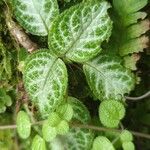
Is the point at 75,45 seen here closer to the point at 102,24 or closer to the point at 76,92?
the point at 102,24

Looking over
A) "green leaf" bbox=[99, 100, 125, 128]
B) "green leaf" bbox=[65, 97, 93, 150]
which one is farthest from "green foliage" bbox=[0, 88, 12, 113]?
"green leaf" bbox=[99, 100, 125, 128]

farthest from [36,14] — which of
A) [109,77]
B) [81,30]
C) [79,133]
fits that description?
[79,133]

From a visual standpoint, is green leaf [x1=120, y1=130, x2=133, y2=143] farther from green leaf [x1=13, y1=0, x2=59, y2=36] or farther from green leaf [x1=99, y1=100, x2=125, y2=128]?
green leaf [x1=13, y1=0, x2=59, y2=36]

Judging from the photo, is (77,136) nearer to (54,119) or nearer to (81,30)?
(54,119)

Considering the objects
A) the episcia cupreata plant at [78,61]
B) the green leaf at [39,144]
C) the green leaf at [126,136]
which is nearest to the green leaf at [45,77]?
the episcia cupreata plant at [78,61]

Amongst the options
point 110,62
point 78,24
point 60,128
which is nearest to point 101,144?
point 60,128

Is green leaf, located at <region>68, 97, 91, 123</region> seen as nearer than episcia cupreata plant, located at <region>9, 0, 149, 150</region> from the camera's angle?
No

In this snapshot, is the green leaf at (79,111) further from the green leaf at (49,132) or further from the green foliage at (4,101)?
the green foliage at (4,101)
